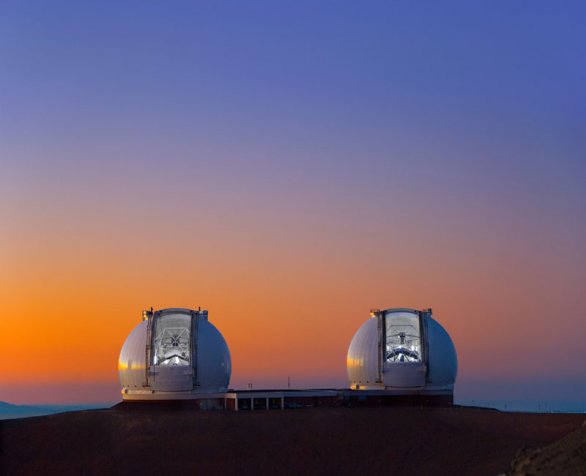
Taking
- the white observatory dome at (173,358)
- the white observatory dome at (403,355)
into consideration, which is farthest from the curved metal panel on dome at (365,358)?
the white observatory dome at (173,358)

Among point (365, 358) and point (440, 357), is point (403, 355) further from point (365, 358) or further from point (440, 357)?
point (365, 358)

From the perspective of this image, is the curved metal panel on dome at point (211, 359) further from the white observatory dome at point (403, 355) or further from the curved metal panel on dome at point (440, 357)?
the curved metal panel on dome at point (440, 357)

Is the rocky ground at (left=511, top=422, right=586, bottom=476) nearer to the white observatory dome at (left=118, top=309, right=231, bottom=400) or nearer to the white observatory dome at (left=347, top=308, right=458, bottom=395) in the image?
the white observatory dome at (left=347, top=308, right=458, bottom=395)

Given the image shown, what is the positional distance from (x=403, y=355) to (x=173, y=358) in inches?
483

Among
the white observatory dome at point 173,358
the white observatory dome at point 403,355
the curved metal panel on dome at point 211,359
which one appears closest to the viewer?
the white observatory dome at point 173,358

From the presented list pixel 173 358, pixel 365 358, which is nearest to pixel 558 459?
pixel 365 358

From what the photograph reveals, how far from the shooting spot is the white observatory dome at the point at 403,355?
4631cm

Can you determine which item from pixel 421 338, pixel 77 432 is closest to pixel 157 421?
pixel 77 432

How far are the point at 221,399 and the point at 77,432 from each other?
26.4ft

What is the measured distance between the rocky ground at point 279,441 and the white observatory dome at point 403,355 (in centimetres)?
507

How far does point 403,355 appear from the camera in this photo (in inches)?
1876

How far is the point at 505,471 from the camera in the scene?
29500mm

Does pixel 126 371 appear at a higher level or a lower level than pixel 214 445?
higher

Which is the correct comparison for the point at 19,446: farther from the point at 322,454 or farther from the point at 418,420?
the point at 418,420
